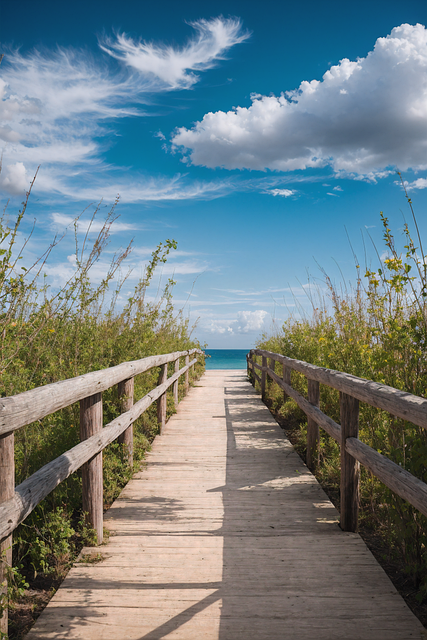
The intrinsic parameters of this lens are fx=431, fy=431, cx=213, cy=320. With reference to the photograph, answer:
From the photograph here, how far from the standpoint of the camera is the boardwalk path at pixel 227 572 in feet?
7.27

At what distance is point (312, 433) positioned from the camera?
15.4ft

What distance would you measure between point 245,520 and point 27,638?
1819 mm

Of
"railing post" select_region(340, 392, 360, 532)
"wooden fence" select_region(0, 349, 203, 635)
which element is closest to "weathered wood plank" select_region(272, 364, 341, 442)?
"railing post" select_region(340, 392, 360, 532)

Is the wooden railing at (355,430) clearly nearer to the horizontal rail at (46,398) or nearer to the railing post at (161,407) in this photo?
the horizontal rail at (46,398)

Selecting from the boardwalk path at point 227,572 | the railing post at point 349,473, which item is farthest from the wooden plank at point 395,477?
the boardwalk path at point 227,572

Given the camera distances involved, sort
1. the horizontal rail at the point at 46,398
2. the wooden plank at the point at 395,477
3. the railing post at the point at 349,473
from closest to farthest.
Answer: the horizontal rail at the point at 46,398, the wooden plank at the point at 395,477, the railing post at the point at 349,473

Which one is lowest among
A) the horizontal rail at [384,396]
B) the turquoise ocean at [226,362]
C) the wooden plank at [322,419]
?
the turquoise ocean at [226,362]

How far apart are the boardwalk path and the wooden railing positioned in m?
0.30

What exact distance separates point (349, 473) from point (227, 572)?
3.92 feet

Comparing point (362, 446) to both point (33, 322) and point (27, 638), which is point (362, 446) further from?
point (33, 322)

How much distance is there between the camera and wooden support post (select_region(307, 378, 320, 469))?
451 centimetres

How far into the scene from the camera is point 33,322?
4156 millimetres

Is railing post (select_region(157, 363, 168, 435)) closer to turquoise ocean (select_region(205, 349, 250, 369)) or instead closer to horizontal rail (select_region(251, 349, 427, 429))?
horizontal rail (select_region(251, 349, 427, 429))

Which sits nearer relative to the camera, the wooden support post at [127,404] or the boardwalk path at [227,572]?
the boardwalk path at [227,572]
